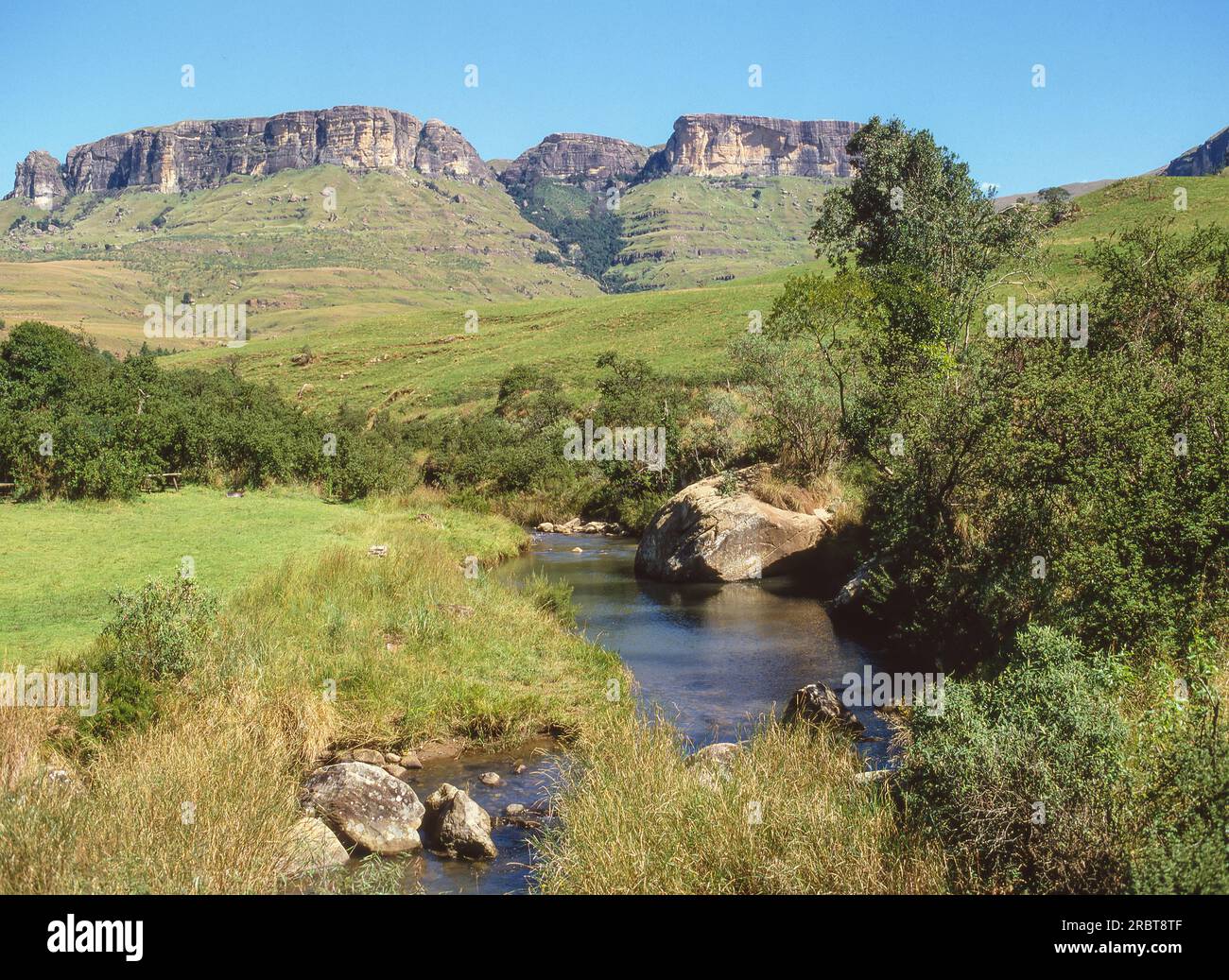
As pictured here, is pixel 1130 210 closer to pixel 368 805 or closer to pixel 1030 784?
pixel 1030 784

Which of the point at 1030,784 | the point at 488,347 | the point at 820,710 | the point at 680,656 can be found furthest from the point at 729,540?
the point at 488,347

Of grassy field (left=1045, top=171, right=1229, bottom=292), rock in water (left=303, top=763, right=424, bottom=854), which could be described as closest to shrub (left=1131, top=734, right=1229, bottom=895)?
rock in water (left=303, top=763, right=424, bottom=854)

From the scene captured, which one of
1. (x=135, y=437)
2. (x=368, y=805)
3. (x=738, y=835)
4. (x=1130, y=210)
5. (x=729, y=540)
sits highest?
(x=1130, y=210)

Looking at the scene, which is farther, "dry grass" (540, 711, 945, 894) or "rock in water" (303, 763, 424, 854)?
"rock in water" (303, 763, 424, 854)

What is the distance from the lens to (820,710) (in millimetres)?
14953

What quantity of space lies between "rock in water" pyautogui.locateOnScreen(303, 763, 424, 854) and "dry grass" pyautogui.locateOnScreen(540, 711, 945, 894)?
6.12ft

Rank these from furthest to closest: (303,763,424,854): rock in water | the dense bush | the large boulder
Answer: the large boulder, the dense bush, (303,763,424,854): rock in water

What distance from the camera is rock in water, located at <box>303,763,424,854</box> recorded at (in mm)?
10906

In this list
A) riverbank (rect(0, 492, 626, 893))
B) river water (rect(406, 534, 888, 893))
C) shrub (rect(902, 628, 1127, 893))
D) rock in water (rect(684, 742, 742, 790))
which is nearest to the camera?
Result: shrub (rect(902, 628, 1127, 893))

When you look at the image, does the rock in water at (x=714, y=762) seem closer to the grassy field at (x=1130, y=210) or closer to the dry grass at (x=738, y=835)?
the dry grass at (x=738, y=835)

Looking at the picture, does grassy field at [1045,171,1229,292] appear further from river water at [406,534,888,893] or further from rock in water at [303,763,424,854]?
rock in water at [303,763,424,854]

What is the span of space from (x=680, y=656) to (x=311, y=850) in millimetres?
11660
